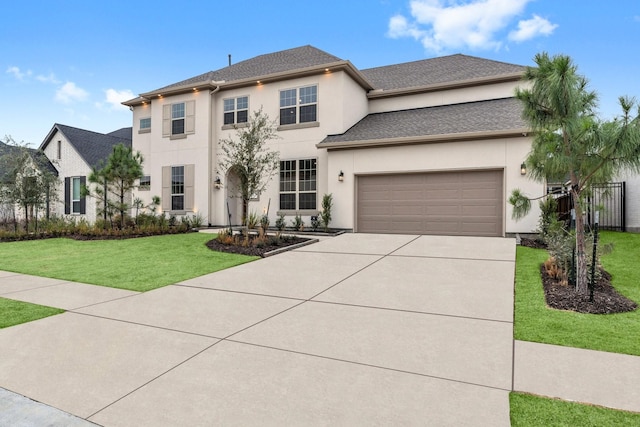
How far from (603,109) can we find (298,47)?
1589cm

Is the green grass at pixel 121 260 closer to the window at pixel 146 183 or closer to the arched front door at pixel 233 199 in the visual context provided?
the arched front door at pixel 233 199

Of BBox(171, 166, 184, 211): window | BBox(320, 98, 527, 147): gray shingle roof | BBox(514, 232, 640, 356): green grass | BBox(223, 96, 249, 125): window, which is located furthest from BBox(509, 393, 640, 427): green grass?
BBox(171, 166, 184, 211): window

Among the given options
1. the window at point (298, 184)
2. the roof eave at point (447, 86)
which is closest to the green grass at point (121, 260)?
the window at point (298, 184)

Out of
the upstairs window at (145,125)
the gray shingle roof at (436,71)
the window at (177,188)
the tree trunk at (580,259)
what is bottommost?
the tree trunk at (580,259)

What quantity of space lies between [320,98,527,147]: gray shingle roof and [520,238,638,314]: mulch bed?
22.3 feet

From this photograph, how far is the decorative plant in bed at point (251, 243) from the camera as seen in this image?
9.23 meters

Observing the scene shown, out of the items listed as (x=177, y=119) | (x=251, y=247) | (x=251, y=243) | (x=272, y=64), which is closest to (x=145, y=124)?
(x=177, y=119)

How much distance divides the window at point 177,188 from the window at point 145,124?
3.70 m

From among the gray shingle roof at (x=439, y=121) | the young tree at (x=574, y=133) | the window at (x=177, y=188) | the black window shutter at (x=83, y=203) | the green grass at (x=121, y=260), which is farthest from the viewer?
the black window shutter at (x=83, y=203)

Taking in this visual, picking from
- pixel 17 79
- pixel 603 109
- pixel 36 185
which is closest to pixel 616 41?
pixel 603 109

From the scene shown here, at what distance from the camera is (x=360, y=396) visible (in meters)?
2.47

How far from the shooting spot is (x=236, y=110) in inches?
614

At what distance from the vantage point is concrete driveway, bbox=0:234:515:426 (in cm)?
234

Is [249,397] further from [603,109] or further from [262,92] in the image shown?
[262,92]
